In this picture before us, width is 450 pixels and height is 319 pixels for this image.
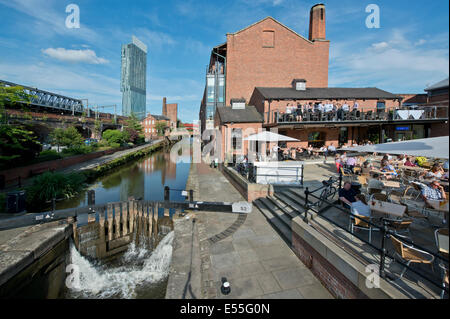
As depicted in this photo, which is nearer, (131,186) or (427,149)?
(427,149)

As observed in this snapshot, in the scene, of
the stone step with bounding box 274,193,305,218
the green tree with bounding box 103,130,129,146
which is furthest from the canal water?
the green tree with bounding box 103,130,129,146

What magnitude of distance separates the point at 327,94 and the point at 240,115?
9.07m

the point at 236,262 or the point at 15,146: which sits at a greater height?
the point at 15,146

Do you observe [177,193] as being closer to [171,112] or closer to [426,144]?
[426,144]

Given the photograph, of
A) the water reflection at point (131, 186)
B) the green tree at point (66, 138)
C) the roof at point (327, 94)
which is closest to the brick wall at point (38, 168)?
the green tree at point (66, 138)

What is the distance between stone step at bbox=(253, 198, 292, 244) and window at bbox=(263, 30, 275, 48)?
24.1 meters

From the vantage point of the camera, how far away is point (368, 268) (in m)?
3.79

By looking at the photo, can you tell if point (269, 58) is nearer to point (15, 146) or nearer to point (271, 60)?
point (271, 60)

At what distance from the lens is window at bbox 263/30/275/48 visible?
2717cm

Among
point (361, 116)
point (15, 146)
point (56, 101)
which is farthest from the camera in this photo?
point (56, 101)

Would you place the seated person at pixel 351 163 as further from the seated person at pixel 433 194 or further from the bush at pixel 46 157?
the bush at pixel 46 157

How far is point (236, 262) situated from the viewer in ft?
19.0

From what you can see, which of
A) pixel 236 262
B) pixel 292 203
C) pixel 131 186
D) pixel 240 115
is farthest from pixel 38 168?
pixel 292 203

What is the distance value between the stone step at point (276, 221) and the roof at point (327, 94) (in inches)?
540
